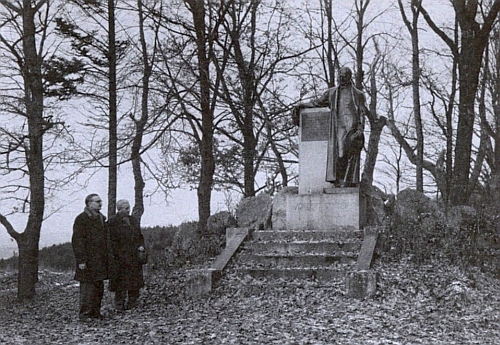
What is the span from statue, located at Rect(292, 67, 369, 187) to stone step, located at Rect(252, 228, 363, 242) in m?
1.06

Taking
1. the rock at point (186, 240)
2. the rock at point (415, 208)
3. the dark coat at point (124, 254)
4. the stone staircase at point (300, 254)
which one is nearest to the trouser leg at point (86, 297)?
the dark coat at point (124, 254)

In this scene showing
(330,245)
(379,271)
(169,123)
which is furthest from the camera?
(169,123)

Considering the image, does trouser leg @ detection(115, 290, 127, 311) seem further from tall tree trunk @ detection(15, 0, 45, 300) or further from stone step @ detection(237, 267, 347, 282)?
tall tree trunk @ detection(15, 0, 45, 300)

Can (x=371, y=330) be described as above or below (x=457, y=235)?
below

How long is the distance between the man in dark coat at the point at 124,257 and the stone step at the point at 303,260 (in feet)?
6.47

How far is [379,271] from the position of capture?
1088 cm

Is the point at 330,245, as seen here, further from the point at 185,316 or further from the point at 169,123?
the point at 169,123

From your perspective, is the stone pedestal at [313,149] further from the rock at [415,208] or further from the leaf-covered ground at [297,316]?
the leaf-covered ground at [297,316]

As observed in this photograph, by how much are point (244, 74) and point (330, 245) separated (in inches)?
347

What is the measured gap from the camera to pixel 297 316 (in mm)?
9102

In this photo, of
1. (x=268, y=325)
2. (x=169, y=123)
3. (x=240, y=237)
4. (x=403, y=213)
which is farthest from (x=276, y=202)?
(x=268, y=325)

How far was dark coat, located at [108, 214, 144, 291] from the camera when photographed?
34.6 feet

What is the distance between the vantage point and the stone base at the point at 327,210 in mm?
12875

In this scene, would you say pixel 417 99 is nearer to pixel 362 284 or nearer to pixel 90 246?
pixel 362 284
